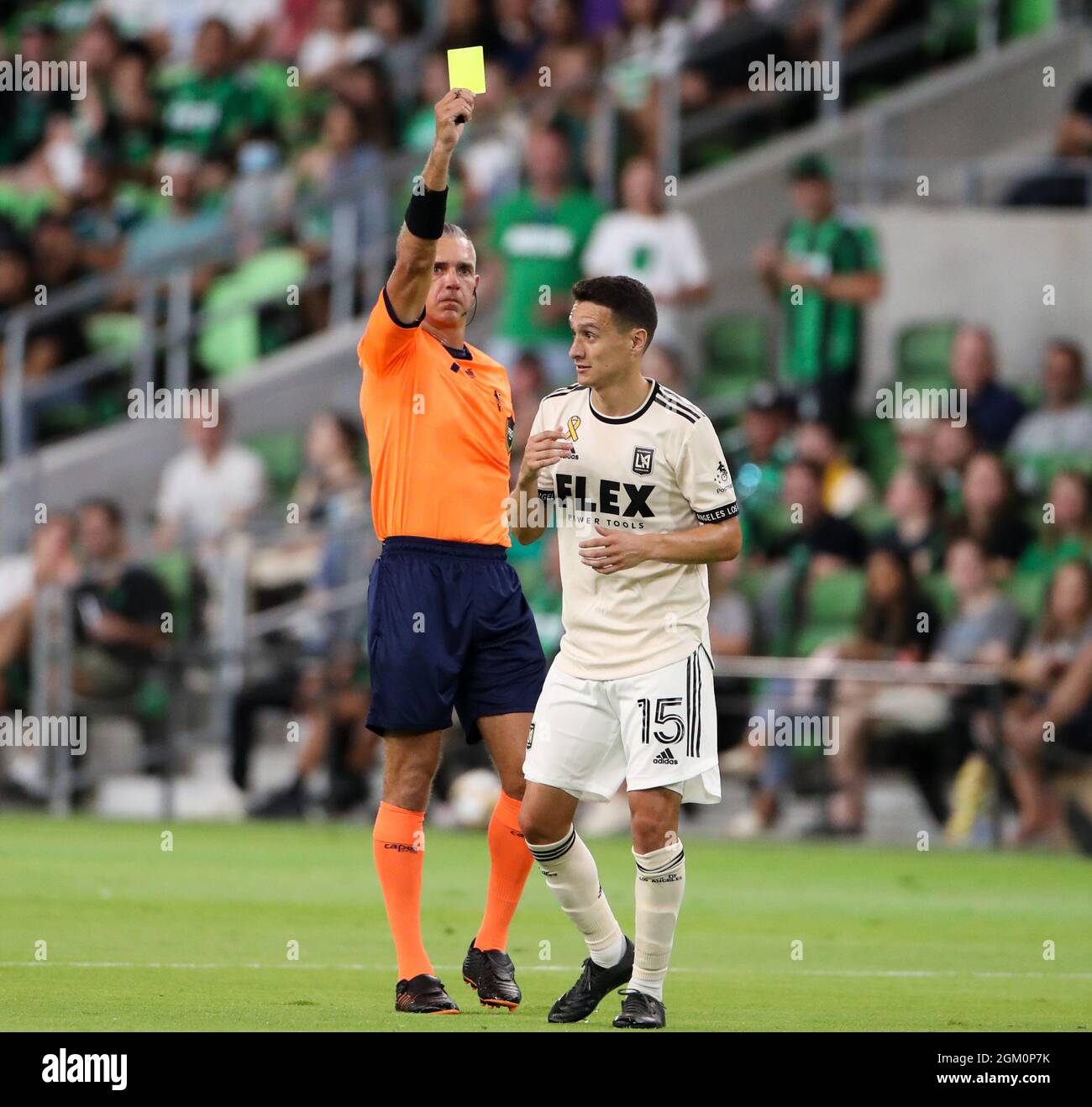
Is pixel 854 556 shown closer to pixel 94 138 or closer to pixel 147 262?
pixel 147 262

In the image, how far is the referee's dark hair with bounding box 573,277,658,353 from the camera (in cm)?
798

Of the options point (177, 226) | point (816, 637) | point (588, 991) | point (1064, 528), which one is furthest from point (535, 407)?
point (588, 991)

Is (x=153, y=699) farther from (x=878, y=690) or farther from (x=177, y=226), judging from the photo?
(x=177, y=226)

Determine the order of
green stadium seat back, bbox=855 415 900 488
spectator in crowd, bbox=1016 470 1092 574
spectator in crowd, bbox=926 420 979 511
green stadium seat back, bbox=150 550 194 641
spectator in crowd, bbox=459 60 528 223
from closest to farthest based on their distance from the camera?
1. spectator in crowd, bbox=1016 470 1092 574
2. spectator in crowd, bbox=926 420 979 511
3. green stadium seat back, bbox=150 550 194 641
4. green stadium seat back, bbox=855 415 900 488
5. spectator in crowd, bbox=459 60 528 223

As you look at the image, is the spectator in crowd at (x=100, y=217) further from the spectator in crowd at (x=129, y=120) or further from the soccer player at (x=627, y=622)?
the soccer player at (x=627, y=622)

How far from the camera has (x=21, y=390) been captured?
19469mm

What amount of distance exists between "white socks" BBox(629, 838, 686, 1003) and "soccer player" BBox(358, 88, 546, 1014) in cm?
57

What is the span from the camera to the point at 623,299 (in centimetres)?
801

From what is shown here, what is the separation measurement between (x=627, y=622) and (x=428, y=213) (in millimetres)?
1545

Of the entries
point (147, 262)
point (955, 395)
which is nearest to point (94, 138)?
point (147, 262)

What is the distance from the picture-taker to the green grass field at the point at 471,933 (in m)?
8.02

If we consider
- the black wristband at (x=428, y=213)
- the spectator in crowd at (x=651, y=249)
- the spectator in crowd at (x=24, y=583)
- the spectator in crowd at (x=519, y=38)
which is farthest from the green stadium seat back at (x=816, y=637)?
the black wristband at (x=428, y=213)

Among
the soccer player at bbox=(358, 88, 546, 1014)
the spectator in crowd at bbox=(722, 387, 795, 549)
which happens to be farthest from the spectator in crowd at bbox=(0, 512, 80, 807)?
the soccer player at bbox=(358, 88, 546, 1014)

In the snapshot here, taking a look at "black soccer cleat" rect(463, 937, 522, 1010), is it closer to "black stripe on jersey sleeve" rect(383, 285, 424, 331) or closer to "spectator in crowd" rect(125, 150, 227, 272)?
"black stripe on jersey sleeve" rect(383, 285, 424, 331)
